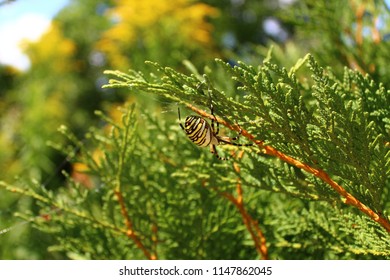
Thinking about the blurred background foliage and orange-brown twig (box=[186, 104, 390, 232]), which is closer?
orange-brown twig (box=[186, 104, 390, 232])

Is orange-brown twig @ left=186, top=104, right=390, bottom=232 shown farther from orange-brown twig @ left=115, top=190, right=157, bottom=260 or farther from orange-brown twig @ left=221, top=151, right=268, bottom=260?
orange-brown twig @ left=115, top=190, right=157, bottom=260

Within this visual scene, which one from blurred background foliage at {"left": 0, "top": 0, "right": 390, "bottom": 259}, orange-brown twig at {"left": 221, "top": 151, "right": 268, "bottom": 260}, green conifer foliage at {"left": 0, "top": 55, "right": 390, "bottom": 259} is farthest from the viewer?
blurred background foliage at {"left": 0, "top": 0, "right": 390, "bottom": 259}

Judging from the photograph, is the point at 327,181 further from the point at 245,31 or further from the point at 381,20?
the point at 245,31

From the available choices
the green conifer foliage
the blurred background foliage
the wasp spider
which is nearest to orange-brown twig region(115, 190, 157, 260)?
the green conifer foliage

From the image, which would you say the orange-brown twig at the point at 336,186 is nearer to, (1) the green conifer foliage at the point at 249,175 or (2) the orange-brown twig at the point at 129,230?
(1) the green conifer foliage at the point at 249,175

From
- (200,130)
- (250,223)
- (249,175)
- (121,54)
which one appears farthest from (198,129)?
(121,54)

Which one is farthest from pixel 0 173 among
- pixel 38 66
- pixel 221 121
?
pixel 221 121

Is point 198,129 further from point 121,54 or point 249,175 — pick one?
point 121,54
